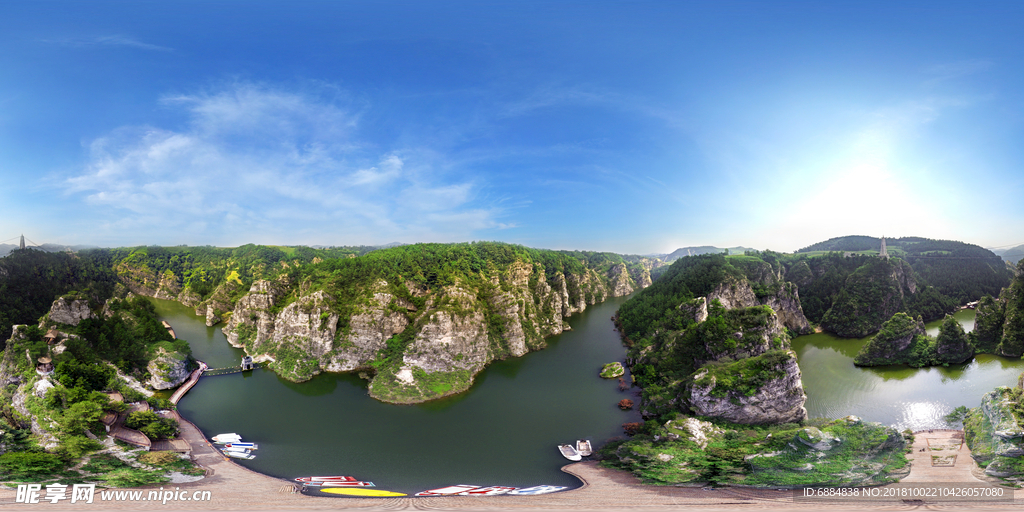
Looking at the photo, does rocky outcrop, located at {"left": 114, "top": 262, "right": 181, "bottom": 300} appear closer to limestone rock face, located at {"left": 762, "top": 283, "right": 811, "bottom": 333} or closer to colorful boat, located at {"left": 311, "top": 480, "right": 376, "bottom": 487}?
colorful boat, located at {"left": 311, "top": 480, "right": 376, "bottom": 487}

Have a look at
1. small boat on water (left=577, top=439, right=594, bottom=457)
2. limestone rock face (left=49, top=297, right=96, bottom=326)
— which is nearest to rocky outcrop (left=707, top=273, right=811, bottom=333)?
small boat on water (left=577, top=439, right=594, bottom=457)

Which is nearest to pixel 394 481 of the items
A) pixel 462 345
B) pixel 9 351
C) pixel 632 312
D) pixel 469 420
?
pixel 469 420

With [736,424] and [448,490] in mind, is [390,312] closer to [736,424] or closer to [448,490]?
[448,490]

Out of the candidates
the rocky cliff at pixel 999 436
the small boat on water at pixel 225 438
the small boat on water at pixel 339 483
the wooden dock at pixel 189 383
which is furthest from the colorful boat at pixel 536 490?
the wooden dock at pixel 189 383

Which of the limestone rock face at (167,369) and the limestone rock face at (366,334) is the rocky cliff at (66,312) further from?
the limestone rock face at (366,334)

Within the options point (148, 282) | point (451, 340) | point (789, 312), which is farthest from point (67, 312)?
point (789, 312)

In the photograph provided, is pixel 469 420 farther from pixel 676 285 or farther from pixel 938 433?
pixel 676 285
